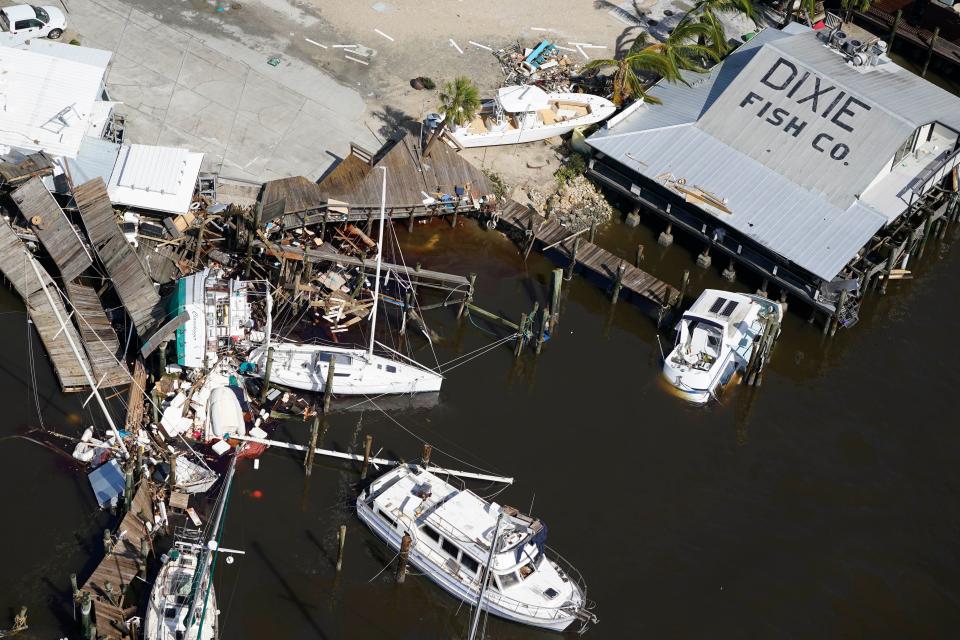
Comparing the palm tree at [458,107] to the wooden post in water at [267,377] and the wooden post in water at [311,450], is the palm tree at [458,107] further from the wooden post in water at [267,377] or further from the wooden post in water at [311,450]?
the wooden post in water at [311,450]

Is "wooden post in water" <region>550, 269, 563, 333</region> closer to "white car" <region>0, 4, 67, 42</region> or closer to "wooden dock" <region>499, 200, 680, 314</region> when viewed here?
"wooden dock" <region>499, 200, 680, 314</region>

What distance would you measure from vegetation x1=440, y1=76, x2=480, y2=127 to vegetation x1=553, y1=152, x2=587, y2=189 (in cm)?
610

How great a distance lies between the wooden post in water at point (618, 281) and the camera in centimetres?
6975

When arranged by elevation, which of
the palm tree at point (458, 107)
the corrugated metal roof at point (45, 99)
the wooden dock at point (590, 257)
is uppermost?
the palm tree at point (458, 107)

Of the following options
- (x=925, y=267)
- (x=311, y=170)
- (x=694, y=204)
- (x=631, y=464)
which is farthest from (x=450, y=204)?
(x=925, y=267)

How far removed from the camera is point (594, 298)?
71250mm

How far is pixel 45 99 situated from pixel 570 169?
96.9ft

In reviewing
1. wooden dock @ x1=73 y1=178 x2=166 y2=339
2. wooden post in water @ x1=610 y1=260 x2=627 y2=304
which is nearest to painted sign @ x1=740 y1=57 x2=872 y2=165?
wooden post in water @ x1=610 y1=260 x2=627 y2=304

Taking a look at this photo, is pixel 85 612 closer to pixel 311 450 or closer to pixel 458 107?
pixel 311 450

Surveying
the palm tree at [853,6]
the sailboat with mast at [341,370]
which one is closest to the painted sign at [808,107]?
the palm tree at [853,6]

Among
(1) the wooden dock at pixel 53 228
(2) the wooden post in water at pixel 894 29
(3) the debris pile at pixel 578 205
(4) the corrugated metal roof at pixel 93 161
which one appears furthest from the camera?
(2) the wooden post in water at pixel 894 29

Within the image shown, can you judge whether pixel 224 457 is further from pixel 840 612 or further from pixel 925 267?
pixel 925 267

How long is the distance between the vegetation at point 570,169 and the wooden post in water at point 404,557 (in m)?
27.5

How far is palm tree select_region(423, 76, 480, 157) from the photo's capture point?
73.5 metres
